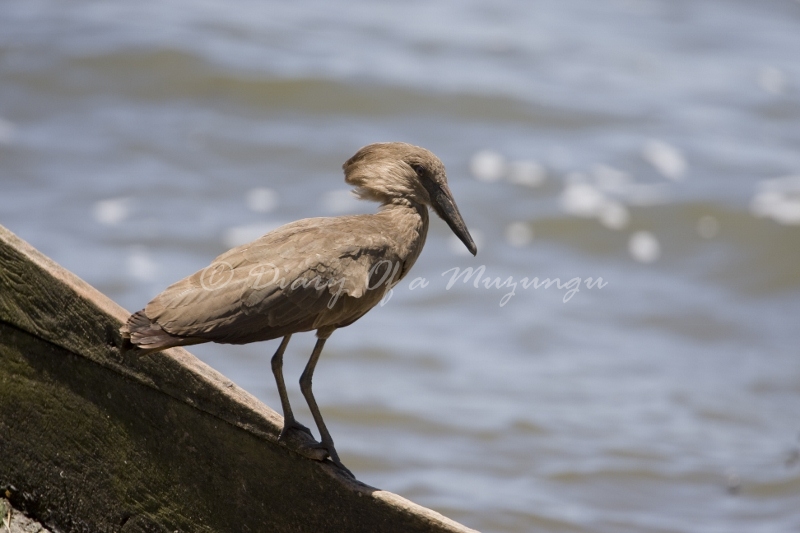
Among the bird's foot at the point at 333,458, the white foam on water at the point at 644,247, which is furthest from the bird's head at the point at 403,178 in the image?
the white foam on water at the point at 644,247

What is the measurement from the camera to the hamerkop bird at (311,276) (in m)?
3.25

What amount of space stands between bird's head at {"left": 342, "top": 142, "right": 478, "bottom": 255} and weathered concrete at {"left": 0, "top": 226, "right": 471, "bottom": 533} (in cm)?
119

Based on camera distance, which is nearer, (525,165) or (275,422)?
(275,422)

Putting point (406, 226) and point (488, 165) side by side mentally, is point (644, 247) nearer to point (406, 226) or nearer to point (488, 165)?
point (488, 165)

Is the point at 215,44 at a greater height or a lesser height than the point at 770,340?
greater

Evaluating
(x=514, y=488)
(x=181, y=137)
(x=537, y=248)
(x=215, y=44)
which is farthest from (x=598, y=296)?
(x=215, y=44)

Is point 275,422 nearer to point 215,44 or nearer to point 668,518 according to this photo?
point 668,518

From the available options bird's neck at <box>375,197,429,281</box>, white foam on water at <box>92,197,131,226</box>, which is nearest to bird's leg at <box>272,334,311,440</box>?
bird's neck at <box>375,197,429,281</box>

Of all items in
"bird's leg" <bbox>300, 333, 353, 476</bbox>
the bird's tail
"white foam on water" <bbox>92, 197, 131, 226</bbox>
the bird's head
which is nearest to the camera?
the bird's tail

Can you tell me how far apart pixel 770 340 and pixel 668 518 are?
3.18 metres

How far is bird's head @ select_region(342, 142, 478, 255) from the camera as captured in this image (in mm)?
4070

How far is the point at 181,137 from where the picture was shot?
38.7ft

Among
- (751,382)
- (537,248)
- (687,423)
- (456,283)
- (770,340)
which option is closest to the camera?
(687,423)

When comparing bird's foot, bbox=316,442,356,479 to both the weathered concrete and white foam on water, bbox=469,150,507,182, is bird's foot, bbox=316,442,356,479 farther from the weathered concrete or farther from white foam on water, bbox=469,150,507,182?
white foam on water, bbox=469,150,507,182
